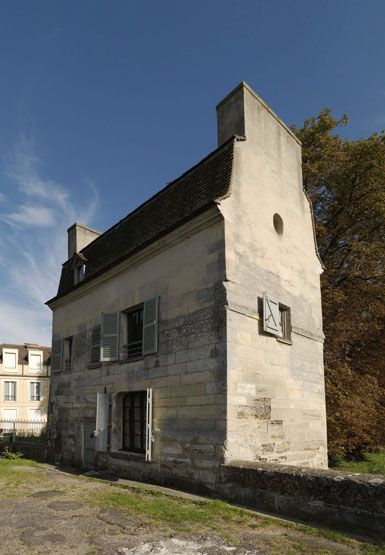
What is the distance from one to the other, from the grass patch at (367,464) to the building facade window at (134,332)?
707 centimetres

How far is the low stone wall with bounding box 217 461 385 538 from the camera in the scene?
5.54m

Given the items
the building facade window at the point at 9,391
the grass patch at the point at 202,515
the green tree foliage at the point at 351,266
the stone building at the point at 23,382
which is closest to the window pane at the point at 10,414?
the stone building at the point at 23,382

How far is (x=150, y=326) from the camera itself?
10.3 m

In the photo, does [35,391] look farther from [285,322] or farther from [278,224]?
[278,224]

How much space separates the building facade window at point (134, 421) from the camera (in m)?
10.8

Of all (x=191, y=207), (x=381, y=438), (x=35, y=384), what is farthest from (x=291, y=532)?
(x=35, y=384)

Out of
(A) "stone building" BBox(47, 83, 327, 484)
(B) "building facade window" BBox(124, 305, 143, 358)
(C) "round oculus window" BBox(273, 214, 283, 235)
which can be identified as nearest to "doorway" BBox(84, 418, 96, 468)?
(A) "stone building" BBox(47, 83, 327, 484)

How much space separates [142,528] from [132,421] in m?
5.19

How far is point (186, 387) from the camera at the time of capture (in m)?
9.07

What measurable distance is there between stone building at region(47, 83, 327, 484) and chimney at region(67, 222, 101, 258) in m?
3.45

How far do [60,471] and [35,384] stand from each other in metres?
30.9

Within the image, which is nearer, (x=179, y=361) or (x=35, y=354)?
(x=179, y=361)

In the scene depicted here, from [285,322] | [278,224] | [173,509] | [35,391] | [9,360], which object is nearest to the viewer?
[173,509]

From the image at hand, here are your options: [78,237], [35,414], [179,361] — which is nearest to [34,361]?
[35,414]
